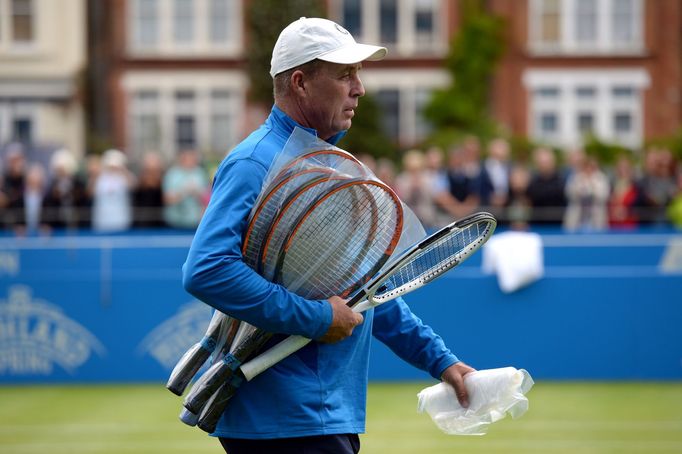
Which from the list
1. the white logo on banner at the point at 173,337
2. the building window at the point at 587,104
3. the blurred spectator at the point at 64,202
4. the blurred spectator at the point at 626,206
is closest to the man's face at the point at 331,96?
the white logo on banner at the point at 173,337

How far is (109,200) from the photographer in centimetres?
1584

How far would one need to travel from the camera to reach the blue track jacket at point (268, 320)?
3.56 metres

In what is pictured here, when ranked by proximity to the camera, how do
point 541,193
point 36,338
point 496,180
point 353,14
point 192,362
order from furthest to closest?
point 353,14 < point 496,180 < point 541,193 < point 36,338 < point 192,362

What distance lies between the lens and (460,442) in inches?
341

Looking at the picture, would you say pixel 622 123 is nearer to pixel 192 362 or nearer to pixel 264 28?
pixel 264 28

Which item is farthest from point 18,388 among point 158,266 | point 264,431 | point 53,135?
point 53,135

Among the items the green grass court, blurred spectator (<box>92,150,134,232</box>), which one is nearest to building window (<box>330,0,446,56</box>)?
blurred spectator (<box>92,150,134,232</box>)

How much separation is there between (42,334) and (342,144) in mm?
19581

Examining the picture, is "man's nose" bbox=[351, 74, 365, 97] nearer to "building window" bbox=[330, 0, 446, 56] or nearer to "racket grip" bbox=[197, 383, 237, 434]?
"racket grip" bbox=[197, 383, 237, 434]

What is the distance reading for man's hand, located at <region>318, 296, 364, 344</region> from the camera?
3662 millimetres

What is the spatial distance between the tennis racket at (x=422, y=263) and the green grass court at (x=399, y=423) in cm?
424

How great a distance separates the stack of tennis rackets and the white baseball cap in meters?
0.29

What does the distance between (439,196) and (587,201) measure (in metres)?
1.89

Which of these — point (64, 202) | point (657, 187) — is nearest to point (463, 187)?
point (657, 187)
